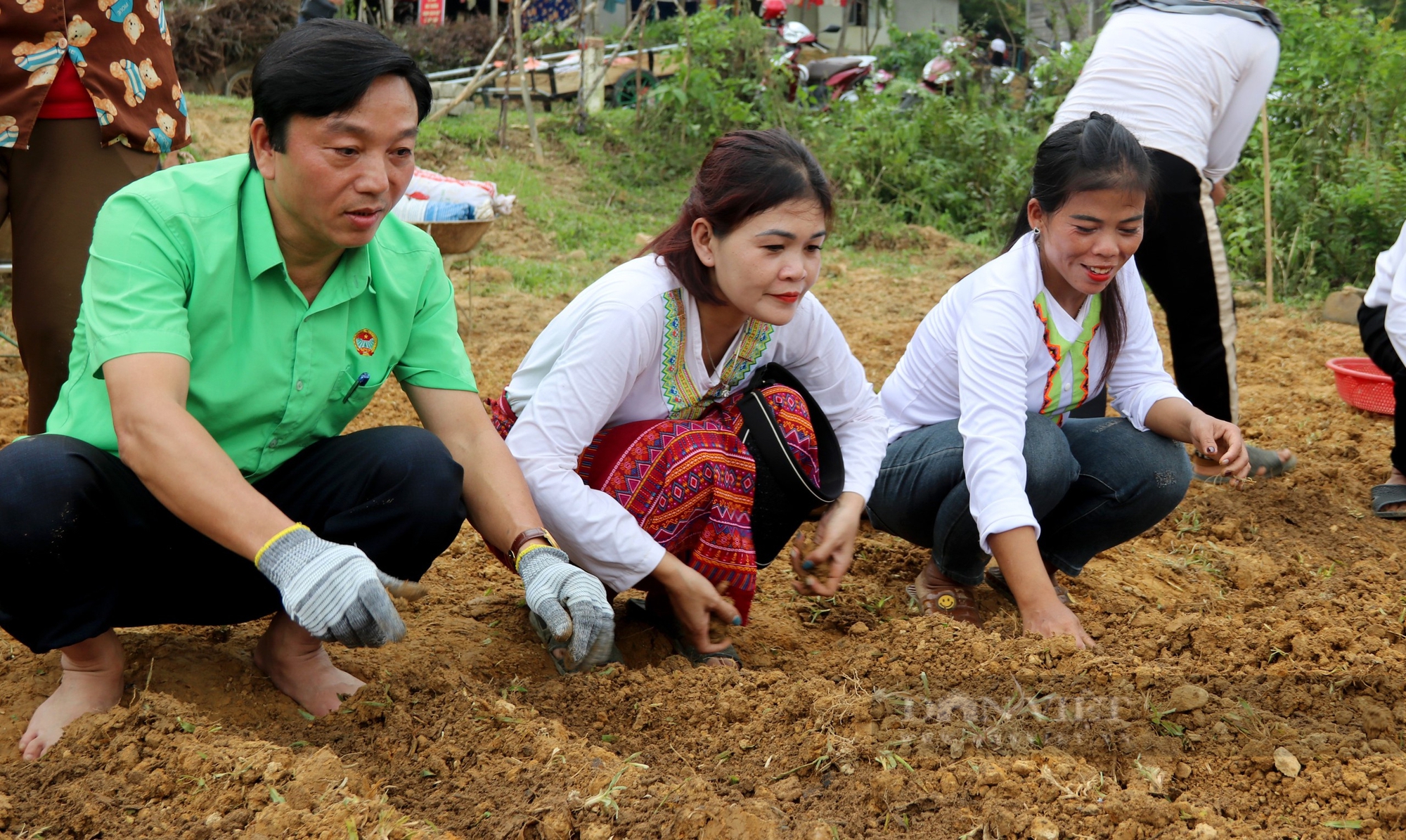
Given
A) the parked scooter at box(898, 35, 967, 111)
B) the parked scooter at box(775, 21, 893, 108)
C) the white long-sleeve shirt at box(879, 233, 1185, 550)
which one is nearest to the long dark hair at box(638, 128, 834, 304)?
the white long-sleeve shirt at box(879, 233, 1185, 550)

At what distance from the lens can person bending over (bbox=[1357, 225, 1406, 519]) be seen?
134 inches

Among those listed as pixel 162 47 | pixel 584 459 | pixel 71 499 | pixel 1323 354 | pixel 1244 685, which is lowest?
pixel 1323 354

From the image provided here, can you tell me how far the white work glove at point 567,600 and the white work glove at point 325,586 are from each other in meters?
0.28

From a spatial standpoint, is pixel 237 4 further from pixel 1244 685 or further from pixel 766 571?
pixel 1244 685

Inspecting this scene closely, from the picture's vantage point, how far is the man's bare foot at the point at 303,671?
6.69 ft

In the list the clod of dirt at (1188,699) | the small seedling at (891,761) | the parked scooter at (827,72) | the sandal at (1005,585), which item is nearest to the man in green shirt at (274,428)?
the small seedling at (891,761)

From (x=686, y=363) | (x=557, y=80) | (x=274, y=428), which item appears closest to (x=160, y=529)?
(x=274, y=428)

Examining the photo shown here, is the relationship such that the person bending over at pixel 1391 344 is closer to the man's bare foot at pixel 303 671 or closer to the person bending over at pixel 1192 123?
the person bending over at pixel 1192 123

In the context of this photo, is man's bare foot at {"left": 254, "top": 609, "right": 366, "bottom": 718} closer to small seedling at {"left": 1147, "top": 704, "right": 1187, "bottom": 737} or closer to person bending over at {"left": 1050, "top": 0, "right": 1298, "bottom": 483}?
small seedling at {"left": 1147, "top": 704, "right": 1187, "bottom": 737}

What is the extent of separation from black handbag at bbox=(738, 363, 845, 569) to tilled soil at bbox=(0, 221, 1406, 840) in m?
0.27

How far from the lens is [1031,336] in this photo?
2461mm

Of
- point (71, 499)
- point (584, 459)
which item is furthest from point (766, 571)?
point (71, 499)

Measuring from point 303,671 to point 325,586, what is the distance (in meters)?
0.49

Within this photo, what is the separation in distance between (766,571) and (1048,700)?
113 cm
